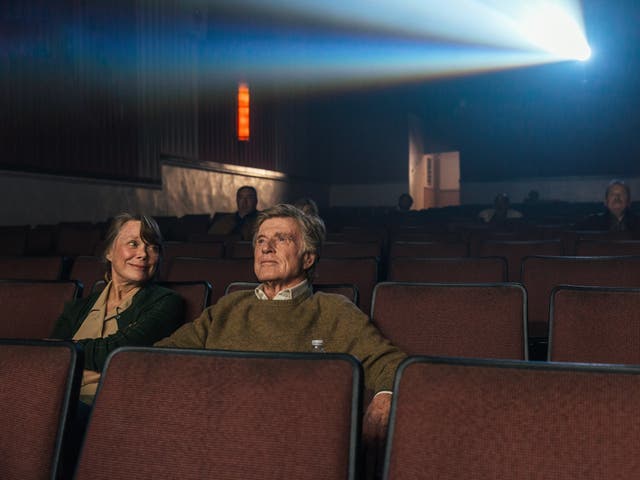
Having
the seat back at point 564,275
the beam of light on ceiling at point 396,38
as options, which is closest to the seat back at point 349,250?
the seat back at point 564,275

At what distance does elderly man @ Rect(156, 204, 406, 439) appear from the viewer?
203 centimetres

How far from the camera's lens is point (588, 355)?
206cm

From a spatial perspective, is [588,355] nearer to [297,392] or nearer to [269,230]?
[269,230]

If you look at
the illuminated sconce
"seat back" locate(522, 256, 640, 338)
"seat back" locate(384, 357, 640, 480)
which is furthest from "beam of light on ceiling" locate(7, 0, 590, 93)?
"seat back" locate(384, 357, 640, 480)

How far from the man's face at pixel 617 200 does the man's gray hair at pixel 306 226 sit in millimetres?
3894

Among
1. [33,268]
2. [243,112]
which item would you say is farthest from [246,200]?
[243,112]

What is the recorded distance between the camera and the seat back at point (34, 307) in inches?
104

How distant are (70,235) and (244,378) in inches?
185

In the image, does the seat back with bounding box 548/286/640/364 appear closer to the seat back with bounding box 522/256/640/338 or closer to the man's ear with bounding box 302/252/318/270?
the man's ear with bounding box 302/252/318/270

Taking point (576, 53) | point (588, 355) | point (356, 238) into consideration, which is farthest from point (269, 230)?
point (576, 53)

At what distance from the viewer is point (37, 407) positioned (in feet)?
4.45

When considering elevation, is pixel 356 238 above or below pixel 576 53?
below

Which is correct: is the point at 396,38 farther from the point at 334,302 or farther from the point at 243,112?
the point at 334,302

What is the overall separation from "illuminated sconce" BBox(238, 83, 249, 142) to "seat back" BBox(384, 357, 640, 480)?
13.7 m
